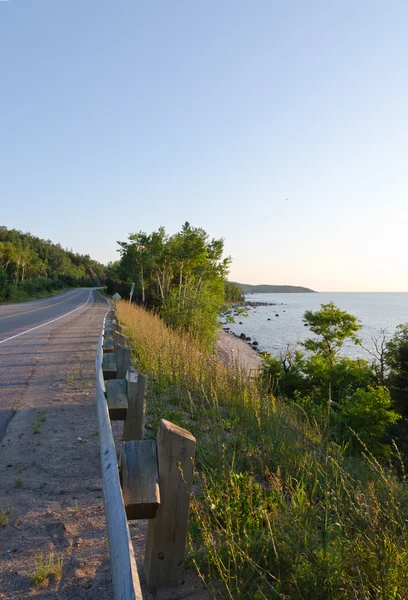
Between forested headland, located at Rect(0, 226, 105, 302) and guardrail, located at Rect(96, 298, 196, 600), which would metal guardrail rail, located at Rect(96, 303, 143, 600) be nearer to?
guardrail, located at Rect(96, 298, 196, 600)

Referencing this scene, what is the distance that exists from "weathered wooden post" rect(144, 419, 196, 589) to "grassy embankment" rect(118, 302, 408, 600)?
244 millimetres

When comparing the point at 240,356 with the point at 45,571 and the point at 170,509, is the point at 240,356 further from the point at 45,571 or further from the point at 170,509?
the point at 170,509

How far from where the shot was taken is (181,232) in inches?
1698

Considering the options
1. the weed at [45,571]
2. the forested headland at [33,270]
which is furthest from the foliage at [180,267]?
the weed at [45,571]

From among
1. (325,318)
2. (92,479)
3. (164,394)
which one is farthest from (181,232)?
(92,479)

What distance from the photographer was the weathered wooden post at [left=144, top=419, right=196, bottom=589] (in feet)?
7.14

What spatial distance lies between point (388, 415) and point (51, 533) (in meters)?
20.4

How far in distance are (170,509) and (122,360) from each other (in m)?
2.99

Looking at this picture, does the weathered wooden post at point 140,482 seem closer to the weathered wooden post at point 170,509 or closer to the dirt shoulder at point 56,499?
the weathered wooden post at point 170,509

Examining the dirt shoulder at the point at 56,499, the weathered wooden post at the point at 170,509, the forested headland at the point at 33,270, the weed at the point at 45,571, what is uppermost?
the forested headland at the point at 33,270

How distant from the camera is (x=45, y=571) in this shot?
2.60 metres

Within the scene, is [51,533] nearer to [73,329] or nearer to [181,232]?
[73,329]

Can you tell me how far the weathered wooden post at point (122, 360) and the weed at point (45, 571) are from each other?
2.42 metres

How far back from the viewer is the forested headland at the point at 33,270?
158 ft
